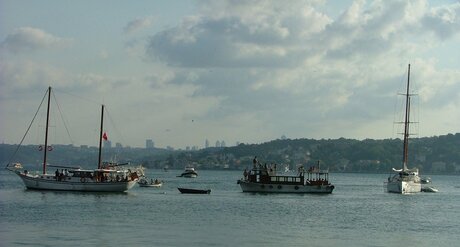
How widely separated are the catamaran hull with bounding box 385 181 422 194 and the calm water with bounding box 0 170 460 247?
2619cm

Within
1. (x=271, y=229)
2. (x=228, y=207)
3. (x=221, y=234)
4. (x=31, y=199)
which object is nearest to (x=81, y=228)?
(x=221, y=234)

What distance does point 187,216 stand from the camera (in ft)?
233

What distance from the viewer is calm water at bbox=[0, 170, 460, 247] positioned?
52406 mm

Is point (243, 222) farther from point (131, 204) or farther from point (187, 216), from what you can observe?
point (131, 204)

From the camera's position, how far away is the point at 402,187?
411ft

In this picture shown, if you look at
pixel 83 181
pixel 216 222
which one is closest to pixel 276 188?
pixel 83 181

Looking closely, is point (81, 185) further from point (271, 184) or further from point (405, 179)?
point (405, 179)

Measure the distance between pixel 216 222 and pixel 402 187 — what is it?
66264 millimetres

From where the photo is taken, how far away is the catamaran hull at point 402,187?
12538 cm

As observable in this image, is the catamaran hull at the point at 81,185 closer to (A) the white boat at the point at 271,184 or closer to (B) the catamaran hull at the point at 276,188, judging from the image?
(B) the catamaran hull at the point at 276,188

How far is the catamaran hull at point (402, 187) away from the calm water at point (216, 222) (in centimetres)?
2619

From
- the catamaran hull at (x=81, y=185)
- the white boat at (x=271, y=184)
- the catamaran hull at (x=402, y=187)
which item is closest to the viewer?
the catamaran hull at (x=81, y=185)

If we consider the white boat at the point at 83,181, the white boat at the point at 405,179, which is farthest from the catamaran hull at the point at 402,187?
the white boat at the point at 83,181

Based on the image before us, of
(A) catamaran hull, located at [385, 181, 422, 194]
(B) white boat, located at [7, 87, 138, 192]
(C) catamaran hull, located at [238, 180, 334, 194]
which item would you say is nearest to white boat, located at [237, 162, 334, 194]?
(C) catamaran hull, located at [238, 180, 334, 194]
